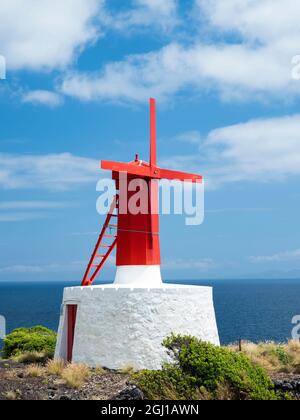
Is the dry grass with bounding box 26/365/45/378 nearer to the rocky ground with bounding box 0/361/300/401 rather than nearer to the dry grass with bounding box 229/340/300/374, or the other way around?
the rocky ground with bounding box 0/361/300/401

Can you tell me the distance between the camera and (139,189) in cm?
1981

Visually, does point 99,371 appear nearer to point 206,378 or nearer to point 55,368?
point 55,368

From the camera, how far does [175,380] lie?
14531mm

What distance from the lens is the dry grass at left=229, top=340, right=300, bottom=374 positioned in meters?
19.3

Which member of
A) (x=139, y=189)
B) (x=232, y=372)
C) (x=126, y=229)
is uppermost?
(x=139, y=189)

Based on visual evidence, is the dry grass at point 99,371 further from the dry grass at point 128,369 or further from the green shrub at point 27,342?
the green shrub at point 27,342

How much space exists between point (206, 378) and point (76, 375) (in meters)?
4.24

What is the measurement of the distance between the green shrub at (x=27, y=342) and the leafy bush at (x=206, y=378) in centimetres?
1121

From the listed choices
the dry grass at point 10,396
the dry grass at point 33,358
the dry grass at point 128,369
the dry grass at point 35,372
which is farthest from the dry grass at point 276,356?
the dry grass at point 10,396

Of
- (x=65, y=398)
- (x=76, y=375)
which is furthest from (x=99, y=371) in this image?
(x=65, y=398)

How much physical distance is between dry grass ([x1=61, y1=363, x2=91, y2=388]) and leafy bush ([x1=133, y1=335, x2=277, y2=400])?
1.90 meters
